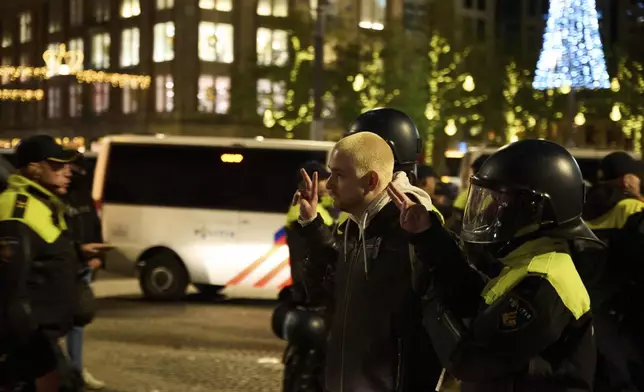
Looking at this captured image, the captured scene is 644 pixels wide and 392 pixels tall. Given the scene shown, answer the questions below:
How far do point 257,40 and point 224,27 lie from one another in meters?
1.88

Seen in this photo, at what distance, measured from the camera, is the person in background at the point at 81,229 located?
708 centimetres

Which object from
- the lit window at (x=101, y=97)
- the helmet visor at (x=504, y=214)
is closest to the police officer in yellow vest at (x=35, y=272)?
the helmet visor at (x=504, y=214)

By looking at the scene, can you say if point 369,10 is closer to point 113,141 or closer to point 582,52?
point 582,52

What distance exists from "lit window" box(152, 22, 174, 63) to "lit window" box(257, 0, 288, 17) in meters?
4.70

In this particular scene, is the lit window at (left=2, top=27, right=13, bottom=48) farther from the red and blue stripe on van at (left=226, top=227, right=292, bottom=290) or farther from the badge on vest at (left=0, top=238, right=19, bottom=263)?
the badge on vest at (left=0, top=238, right=19, bottom=263)

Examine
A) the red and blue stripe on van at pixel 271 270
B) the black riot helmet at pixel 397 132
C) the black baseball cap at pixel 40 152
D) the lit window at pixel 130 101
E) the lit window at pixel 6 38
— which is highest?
the lit window at pixel 6 38

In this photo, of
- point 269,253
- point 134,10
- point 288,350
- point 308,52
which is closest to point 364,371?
point 288,350

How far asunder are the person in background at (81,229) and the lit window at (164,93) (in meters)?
41.8

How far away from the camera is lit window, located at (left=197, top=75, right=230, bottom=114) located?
49.1m

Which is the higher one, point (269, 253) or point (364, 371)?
point (364, 371)

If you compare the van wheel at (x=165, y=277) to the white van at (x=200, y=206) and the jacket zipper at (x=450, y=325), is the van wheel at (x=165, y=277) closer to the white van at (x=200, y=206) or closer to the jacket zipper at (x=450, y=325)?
the white van at (x=200, y=206)

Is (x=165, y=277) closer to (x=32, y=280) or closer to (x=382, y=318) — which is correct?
(x=32, y=280)

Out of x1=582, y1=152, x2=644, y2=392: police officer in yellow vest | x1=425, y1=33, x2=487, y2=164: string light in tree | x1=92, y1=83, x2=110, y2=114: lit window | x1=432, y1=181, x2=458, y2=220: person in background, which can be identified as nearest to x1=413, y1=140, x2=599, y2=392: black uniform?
x1=582, y1=152, x2=644, y2=392: police officer in yellow vest

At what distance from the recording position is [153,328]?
1177cm
